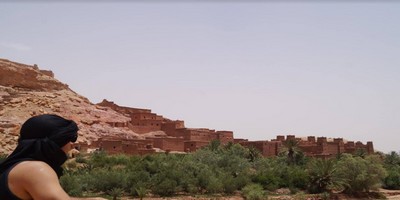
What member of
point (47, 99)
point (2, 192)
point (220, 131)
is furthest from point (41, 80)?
point (2, 192)

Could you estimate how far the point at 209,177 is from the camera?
83.2 ft

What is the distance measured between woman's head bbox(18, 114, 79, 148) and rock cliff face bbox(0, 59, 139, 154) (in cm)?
3406

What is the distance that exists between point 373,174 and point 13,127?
2498cm

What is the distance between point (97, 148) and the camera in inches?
1358

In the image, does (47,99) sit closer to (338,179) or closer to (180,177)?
(180,177)

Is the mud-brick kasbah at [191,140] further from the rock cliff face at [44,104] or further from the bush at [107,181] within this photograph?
the bush at [107,181]

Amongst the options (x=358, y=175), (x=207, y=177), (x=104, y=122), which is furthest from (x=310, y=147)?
(x=207, y=177)

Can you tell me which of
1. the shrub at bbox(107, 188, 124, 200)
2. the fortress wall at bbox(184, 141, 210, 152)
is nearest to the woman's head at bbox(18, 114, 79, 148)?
the shrub at bbox(107, 188, 124, 200)

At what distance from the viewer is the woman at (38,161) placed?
6.11 feet

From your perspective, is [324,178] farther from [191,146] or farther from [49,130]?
[49,130]

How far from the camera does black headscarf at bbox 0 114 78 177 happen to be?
2.09 metres

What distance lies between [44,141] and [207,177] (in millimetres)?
23668

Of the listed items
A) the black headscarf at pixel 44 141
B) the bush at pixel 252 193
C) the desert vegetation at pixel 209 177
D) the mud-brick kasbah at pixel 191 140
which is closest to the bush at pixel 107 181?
the desert vegetation at pixel 209 177

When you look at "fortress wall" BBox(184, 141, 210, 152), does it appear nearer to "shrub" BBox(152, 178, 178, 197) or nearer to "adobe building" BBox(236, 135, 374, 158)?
"adobe building" BBox(236, 135, 374, 158)
